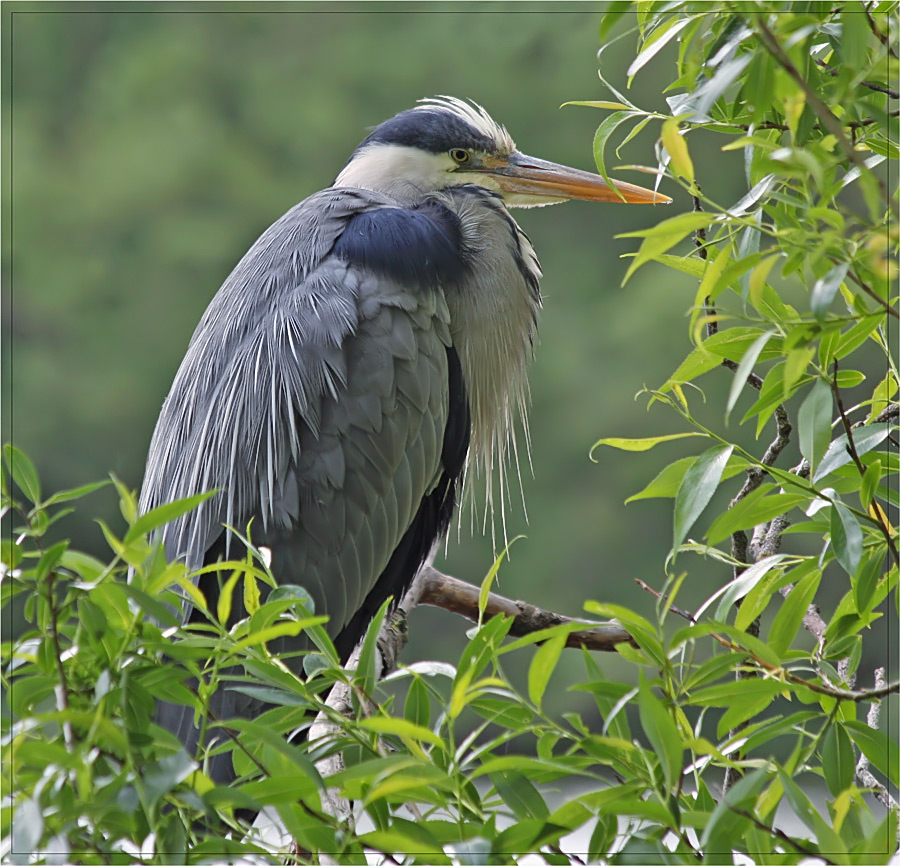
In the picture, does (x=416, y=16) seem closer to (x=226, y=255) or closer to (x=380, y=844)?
(x=226, y=255)

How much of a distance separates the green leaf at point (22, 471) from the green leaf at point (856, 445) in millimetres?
357

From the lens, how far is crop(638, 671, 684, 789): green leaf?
1.32 ft

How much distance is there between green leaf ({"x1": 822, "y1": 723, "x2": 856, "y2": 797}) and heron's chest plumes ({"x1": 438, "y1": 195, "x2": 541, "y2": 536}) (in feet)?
2.94

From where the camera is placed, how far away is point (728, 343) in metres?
0.52

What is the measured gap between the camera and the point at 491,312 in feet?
4.52

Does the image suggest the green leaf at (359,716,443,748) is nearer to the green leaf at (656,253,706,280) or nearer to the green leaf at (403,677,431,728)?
the green leaf at (403,677,431,728)

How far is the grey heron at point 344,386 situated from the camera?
1167 millimetres

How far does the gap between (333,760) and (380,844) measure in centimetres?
60

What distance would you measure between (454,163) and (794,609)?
3.38 ft

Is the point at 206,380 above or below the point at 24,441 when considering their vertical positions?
above

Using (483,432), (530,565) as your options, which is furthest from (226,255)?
(483,432)

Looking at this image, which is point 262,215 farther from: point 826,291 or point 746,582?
point 826,291

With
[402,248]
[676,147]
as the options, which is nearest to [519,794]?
[676,147]

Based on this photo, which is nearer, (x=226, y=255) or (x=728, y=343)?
(x=728, y=343)
